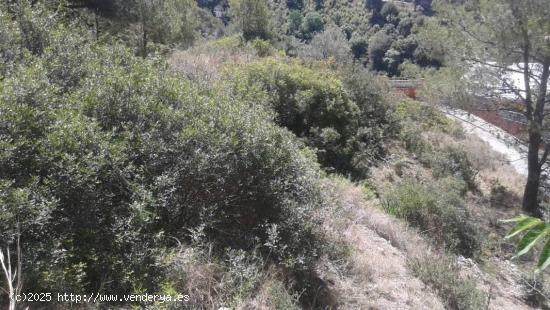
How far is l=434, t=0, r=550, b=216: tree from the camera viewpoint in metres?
9.68

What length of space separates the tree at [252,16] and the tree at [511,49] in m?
15.6

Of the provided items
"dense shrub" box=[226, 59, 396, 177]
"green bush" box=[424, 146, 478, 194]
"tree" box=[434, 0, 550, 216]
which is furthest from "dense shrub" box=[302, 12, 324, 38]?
"dense shrub" box=[226, 59, 396, 177]

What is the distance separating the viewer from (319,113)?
370 inches

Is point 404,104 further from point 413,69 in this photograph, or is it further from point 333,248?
point 333,248

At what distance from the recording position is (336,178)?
8.16 m

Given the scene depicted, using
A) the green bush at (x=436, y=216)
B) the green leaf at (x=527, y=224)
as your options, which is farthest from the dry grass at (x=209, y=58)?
the green leaf at (x=527, y=224)

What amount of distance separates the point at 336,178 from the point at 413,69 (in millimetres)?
6822

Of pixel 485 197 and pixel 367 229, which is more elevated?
pixel 367 229

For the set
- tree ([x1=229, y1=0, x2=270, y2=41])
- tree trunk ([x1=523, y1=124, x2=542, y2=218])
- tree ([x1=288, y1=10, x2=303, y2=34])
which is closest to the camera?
tree trunk ([x1=523, y1=124, x2=542, y2=218])

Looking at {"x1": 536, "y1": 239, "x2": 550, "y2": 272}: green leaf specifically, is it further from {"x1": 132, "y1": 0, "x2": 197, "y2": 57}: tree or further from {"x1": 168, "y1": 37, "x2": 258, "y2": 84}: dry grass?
{"x1": 132, "y1": 0, "x2": 197, "y2": 57}: tree

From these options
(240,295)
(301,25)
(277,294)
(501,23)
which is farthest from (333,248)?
(301,25)

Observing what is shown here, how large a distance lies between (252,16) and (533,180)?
62.3 feet

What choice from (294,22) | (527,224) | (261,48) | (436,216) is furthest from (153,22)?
(294,22)

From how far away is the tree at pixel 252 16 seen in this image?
84.2 feet
